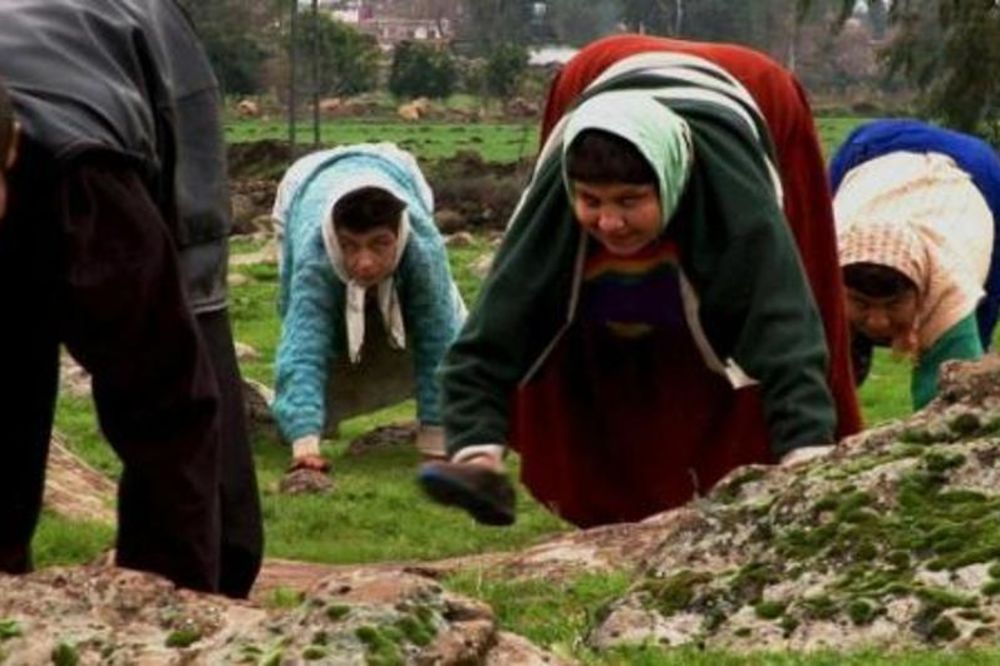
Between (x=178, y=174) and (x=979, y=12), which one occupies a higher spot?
(x=178, y=174)

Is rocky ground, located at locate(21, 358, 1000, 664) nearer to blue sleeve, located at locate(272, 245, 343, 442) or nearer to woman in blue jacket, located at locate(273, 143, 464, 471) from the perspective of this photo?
woman in blue jacket, located at locate(273, 143, 464, 471)

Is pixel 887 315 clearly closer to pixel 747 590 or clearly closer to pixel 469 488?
pixel 469 488

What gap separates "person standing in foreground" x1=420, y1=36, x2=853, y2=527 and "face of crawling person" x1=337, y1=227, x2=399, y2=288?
3920 millimetres

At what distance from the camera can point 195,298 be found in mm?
5559

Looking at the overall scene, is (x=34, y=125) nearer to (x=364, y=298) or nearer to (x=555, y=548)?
(x=555, y=548)

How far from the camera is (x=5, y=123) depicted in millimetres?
4395

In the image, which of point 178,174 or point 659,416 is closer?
point 178,174

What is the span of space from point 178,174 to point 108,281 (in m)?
0.76

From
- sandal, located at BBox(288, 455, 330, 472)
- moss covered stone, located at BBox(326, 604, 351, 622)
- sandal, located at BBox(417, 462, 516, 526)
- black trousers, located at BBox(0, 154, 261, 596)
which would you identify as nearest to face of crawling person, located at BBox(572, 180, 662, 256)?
sandal, located at BBox(417, 462, 516, 526)

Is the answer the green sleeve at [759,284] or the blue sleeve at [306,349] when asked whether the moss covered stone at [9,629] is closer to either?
the green sleeve at [759,284]

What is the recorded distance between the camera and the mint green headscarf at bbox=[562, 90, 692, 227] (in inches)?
247

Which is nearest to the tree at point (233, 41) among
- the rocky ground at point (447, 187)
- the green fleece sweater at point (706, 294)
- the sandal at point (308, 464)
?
the rocky ground at point (447, 187)

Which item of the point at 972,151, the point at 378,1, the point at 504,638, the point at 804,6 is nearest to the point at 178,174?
the point at 504,638

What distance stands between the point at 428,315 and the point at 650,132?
214 inches
